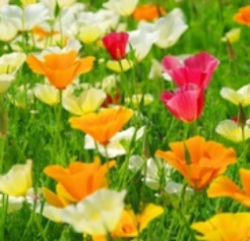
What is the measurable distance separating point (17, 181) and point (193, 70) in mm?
463

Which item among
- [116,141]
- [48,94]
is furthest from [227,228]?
[48,94]

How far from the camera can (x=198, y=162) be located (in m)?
1.65

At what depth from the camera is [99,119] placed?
1.72m

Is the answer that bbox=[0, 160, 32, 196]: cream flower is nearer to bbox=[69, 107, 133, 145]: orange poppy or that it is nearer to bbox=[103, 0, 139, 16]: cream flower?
bbox=[69, 107, 133, 145]: orange poppy

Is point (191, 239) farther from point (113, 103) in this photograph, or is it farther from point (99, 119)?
point (113, 103)

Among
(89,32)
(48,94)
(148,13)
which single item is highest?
(48,94)

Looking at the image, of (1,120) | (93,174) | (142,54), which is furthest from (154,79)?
(93,174)

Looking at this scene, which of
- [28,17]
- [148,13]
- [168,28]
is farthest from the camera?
[148,13]

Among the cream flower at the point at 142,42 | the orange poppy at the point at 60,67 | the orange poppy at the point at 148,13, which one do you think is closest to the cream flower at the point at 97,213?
the orange poppy at the point at 60,67

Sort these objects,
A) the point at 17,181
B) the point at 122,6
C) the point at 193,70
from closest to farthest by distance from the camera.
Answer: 1. the point at 17,181
2. the point at 193,70
3. the point at 122,6

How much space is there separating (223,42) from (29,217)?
1.66 meters

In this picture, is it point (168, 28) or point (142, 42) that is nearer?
point (142, 42)

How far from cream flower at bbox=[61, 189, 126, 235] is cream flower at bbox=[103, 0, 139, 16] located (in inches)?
60.8

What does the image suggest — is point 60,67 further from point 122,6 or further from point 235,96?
point 122,6
